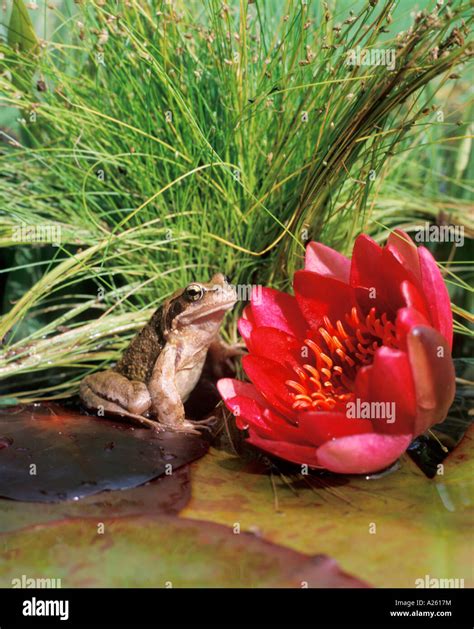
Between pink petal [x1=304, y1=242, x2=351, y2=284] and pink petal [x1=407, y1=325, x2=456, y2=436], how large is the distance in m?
0.24

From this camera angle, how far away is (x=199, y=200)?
4.81ft

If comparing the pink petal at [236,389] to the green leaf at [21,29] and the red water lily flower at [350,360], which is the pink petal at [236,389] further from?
the green leaf at [21,29]

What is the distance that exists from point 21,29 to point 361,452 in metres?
1.28

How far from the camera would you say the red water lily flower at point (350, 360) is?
87cm

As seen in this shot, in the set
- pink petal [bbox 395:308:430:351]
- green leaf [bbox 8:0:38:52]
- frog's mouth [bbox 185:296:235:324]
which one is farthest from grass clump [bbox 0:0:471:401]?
pink petal [bbox 395:308:430:351]

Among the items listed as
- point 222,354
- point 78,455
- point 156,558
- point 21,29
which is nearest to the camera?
point 156,558

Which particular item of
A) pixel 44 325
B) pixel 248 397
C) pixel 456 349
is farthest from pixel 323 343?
pixel 44 325

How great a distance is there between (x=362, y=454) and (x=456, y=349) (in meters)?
0.64

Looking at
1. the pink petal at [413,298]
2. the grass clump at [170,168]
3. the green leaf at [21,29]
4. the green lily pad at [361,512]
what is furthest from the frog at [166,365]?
the green leaf at [21,29]

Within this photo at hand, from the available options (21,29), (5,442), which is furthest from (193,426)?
(21,29)

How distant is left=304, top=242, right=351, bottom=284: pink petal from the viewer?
1104 millimetres

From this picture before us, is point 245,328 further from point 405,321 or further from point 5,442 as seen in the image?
point 5,442

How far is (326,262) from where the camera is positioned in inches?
43.7

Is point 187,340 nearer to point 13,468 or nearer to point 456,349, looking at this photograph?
point 13,468
